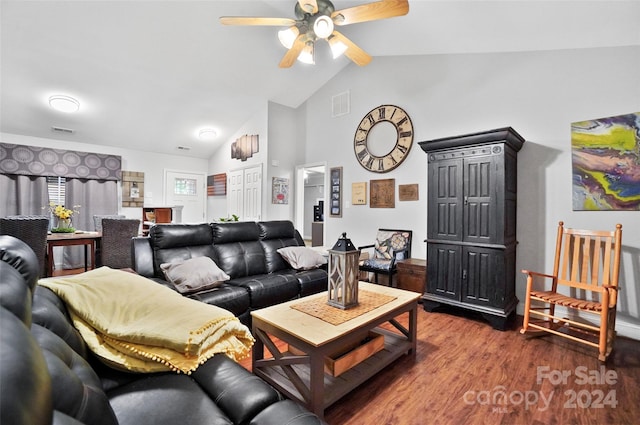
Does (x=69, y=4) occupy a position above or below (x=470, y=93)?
above

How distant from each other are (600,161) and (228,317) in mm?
3576

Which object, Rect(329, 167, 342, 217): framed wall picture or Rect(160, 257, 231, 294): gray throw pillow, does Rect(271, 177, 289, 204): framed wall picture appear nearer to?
Rect(329, 167, 342, 217): framed wall picture

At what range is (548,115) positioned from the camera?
10.2 feet

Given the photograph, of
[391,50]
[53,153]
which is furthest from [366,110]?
[53,153]

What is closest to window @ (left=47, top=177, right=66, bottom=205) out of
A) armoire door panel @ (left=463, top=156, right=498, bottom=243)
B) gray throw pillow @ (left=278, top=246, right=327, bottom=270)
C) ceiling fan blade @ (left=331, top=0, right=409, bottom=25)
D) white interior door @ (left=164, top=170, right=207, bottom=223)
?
white interior door @ (left=164, top=170, right=207, bottom=223)

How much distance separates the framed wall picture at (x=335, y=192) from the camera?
4.99 m

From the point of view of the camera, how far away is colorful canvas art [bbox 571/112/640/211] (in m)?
2.68

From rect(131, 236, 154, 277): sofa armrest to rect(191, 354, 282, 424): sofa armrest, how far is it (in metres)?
1.73

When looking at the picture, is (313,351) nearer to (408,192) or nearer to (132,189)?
(408,192)

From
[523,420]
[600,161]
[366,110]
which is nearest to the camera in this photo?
[523,420]

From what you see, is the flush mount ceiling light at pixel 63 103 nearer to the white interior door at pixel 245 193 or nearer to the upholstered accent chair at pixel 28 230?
the upholstered accent chair at pixel 28 230

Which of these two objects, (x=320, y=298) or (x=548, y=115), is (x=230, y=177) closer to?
(x=320, y=298)

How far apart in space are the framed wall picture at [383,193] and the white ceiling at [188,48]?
1821mm

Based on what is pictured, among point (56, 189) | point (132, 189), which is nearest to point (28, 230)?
point (56, 189)
